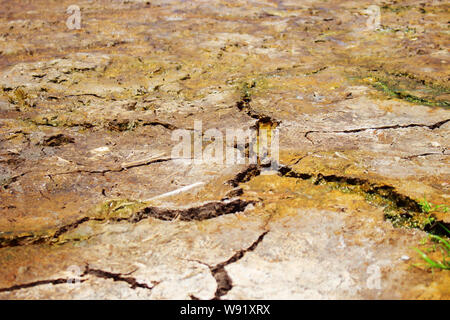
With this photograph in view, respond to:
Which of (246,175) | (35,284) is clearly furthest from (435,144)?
(35,284)

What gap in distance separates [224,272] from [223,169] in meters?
0.68

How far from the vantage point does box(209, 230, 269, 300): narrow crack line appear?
1204 millimetres

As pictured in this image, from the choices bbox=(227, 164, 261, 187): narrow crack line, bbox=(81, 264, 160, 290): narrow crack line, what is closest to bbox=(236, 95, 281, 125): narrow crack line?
bbox=(227, 164, 261, 187): narrow crack line

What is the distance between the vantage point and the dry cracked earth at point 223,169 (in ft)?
4.15

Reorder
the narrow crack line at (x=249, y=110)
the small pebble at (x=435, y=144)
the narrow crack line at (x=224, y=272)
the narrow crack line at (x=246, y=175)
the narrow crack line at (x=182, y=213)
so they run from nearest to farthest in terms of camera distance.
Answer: the narrow crack line at (x=224, y=272) < the narrow crack line at (x=182, y=213) < the narrow crack line at (x=246, y=175) < the small pebble at (x=435, y=144) < the narrow crack line at (x=249, y=110)

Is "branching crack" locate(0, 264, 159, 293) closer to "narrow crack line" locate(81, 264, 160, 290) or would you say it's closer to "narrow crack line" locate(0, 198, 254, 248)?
"narrow crack line" locate(81, 264, 160, 290)

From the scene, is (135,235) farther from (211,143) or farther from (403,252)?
(403,252)

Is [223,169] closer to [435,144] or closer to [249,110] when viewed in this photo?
[249,110]

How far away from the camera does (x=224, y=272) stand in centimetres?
127

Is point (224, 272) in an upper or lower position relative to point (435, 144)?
lower

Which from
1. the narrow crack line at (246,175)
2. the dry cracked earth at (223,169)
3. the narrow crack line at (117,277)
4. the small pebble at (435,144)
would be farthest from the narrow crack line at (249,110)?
the narrow crack line at (117,277)

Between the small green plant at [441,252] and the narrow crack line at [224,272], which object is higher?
the small green plant at [441,252]

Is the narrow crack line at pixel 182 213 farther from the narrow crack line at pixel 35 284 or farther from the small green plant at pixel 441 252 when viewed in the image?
the small green plant at pixel 441 252

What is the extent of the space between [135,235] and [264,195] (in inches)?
22.2
